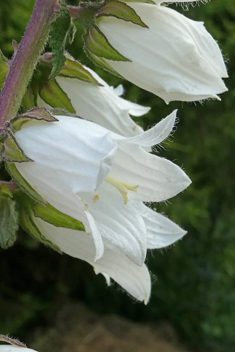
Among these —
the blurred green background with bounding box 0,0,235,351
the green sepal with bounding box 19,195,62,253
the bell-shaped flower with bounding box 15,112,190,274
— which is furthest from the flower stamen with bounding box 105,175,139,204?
the blurred green background with bounding box 0,0,235,351

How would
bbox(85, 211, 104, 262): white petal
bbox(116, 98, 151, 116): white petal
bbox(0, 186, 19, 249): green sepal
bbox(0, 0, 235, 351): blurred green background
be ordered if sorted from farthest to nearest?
bbox(0, 0, 235, 351): blurred green background < bbox(116, 98, 151, 116): white petal < bbox(0, 186, 19, 249): green sepal < bbox(85, 211, 104, 262): white petal

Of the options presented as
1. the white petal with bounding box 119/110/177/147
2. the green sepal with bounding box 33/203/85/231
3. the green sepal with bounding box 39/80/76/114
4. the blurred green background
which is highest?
the white petal with bounding box 119/110/177/147

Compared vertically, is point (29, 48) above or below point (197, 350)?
above

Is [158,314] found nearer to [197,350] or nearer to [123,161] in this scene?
[197,350]

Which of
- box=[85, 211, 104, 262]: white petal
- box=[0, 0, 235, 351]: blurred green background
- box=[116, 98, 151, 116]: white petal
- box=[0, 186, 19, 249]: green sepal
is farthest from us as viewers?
box=[0, 0, 235, 351]: blurred green background

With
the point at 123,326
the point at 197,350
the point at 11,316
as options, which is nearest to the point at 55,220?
the point at 11,316

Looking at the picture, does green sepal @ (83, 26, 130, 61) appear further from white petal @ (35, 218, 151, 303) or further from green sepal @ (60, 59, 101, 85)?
white petal @ (35, 218, 151, 303)

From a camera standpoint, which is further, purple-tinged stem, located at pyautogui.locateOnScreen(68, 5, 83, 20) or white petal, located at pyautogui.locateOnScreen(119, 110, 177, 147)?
purple-tinged stem, located at pyautogui.locateOnScreen(68, 5, 83, 20)

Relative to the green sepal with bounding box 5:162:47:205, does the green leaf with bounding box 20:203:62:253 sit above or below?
below
